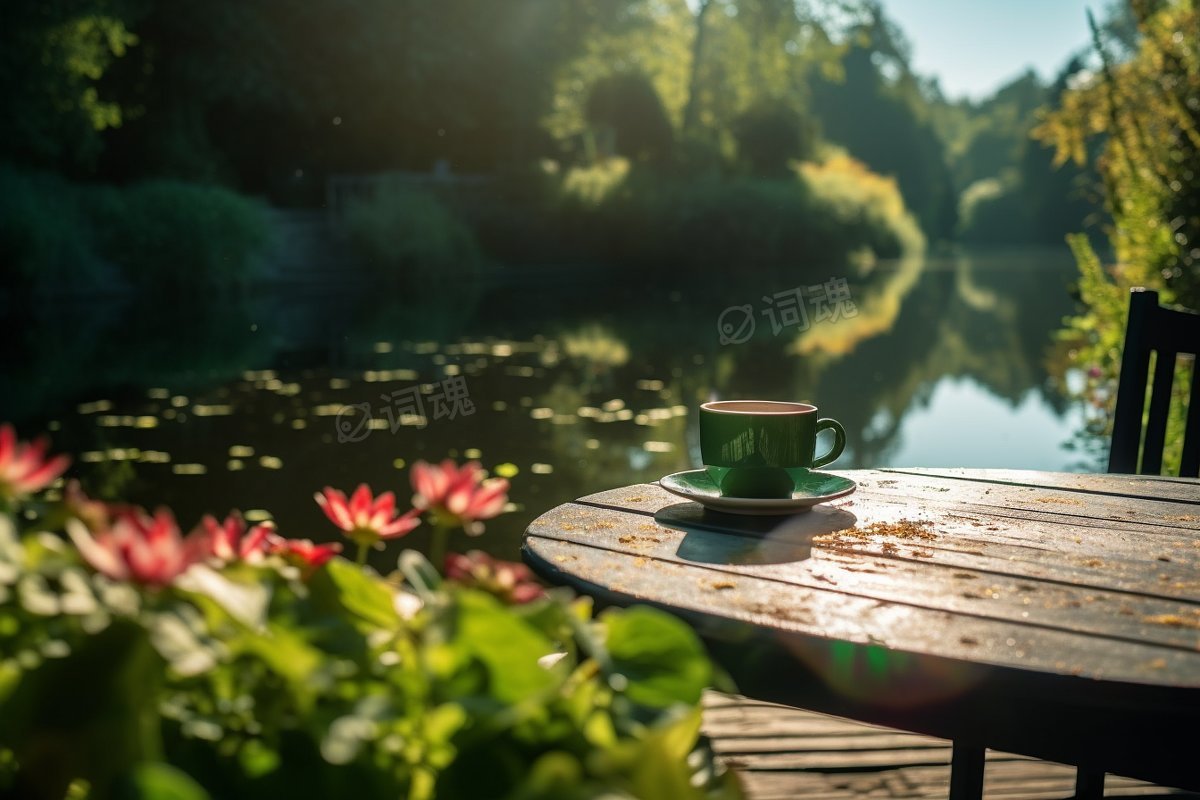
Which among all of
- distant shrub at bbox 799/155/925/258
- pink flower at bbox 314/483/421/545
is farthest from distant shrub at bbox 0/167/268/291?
pink flower at bbox 314/483/421/545

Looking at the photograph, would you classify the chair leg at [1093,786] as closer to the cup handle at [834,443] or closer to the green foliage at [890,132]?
the cup handle at [834,443]

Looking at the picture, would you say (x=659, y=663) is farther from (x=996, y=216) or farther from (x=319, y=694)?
(x=996, y=216)

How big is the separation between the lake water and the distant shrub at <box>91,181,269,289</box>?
845mm

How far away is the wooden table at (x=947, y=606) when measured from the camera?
3.67 ft

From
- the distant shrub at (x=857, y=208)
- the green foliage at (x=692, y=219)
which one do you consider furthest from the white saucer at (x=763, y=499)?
the distant shrub at (x=857, y=208)

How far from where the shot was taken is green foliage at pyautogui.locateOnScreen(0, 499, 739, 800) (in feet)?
1.71

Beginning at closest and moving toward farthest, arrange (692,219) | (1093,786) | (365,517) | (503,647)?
(503,647), (365,517), (1093,786), (692,219)

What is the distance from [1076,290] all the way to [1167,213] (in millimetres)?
1034

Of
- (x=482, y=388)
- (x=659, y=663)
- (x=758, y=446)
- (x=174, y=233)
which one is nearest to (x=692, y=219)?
(x=174, y=233)

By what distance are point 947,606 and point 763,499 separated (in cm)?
39

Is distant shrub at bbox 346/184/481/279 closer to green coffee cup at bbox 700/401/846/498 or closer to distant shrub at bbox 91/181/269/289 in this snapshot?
distant shrub at bbox 91/181/269/289

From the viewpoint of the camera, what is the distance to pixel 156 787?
0.46m

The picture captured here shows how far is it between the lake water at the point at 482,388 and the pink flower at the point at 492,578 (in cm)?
409

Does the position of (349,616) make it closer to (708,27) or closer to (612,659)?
(612,659)
